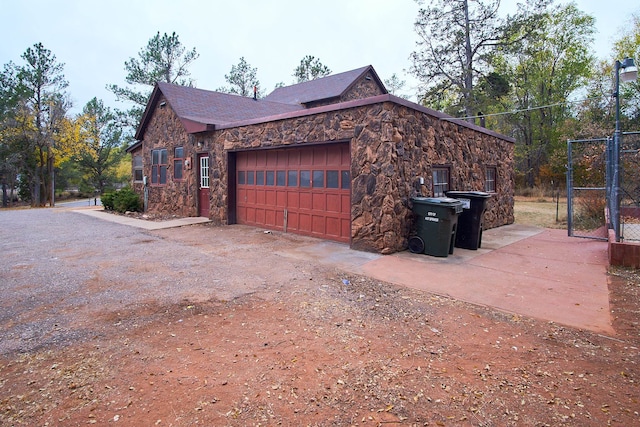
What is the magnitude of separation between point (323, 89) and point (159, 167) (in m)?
9.32

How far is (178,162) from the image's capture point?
13.2 meters

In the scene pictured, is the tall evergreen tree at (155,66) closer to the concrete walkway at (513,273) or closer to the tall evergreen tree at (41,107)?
the tall evergreen tree at (41,107)

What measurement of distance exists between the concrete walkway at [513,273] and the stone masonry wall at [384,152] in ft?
1.91

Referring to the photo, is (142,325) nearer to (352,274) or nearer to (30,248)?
(352,274)

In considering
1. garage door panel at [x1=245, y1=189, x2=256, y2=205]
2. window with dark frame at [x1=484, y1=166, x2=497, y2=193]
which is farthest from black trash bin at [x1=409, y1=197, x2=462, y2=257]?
garage door panel at [x1=245, y1=189, x2=256, y2=205]

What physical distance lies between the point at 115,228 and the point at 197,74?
27030 millimetres

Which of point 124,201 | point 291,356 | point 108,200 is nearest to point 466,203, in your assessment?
point 291,356

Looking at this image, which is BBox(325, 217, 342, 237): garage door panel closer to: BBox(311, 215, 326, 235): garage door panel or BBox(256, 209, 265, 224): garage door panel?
BBox(311, 215, 326, 235): garage door panel

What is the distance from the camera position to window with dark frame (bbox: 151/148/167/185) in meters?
14.2

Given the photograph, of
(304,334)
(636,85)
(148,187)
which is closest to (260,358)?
(304,334)

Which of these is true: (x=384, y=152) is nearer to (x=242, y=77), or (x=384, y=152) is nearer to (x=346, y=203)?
(x=346, y=203)

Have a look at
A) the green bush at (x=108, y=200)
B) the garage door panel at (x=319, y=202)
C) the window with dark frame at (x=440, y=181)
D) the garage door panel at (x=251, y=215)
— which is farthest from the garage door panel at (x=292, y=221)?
the green bush at (x=108, y=200)

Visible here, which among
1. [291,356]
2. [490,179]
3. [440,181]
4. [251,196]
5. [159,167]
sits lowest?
[291,356]

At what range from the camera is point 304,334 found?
3.54 m
